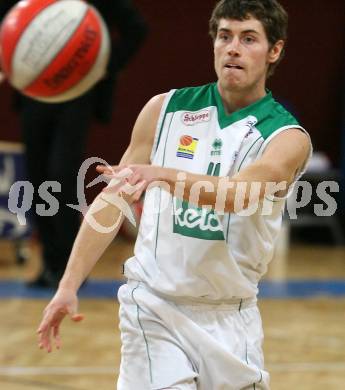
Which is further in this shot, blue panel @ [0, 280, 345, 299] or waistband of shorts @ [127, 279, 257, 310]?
blue panel @ [0, 280, 345, 299]

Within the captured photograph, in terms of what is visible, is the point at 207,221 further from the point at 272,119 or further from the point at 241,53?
the point at 241,53

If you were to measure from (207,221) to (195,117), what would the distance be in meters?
0.33

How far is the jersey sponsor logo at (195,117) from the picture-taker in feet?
8.89

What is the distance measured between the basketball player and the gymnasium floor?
144cm

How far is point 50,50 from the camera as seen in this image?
4156 mm

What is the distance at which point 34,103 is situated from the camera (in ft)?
19.7

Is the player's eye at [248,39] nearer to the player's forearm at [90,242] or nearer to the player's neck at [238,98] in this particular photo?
the player's neck at [238,98]

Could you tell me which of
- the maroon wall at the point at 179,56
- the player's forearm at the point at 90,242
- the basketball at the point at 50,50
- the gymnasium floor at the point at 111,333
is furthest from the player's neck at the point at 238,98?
the maroon wall at the point at 179,56

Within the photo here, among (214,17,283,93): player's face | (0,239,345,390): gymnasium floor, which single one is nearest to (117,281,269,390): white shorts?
(214,17,283,93): player's face

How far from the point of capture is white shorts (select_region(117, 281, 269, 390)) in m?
2.55

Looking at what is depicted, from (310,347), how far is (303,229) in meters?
5.70

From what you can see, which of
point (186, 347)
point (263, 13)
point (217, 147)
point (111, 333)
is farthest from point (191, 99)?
point (111, 333)

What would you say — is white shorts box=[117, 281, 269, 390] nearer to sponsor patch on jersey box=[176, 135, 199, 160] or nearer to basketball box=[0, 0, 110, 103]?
sponsor patch on jersey box=[176, 135, 199, 160]

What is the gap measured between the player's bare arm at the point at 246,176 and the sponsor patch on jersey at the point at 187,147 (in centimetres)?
23
